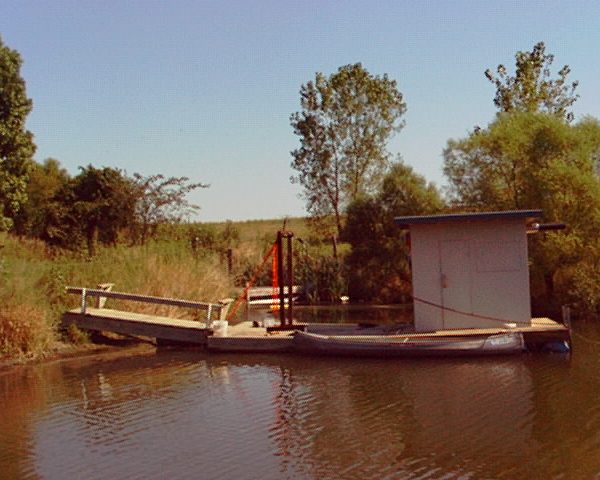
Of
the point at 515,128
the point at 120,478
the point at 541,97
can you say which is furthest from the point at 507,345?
the point at 541,97

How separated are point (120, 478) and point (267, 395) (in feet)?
16.7

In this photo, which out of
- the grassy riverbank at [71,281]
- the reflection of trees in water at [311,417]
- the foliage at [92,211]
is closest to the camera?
the reflection of trees in water at [311,417]

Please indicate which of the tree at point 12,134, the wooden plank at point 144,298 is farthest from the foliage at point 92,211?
the wooden plank at point 144,298

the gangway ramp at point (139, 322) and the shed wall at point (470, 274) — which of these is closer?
the shed wall at point (470, 274)

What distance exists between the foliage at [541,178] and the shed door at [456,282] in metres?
8.21

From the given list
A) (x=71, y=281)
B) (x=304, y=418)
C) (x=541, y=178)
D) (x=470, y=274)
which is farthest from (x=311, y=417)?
(x=541, y=178)

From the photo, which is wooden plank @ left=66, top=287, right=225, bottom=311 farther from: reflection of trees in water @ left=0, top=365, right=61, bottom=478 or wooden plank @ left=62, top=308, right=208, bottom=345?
reflection of trees in water @ left=0, top=365, right=61, bottom=478

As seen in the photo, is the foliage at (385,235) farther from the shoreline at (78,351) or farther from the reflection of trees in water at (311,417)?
the reflection of trees in water at (311,417)

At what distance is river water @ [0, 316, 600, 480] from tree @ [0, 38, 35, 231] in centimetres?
529

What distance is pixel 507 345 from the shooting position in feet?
57.1

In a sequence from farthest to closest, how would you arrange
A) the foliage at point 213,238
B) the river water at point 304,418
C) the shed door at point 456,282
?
A: the foliage at point 213,238
the shed door at point 456,282
the river water at point 304,418

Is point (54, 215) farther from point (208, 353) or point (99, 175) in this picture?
point (208, 353)

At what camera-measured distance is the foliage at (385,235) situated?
3381 cm

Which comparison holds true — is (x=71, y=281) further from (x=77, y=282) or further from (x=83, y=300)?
(x=83, y=300)
